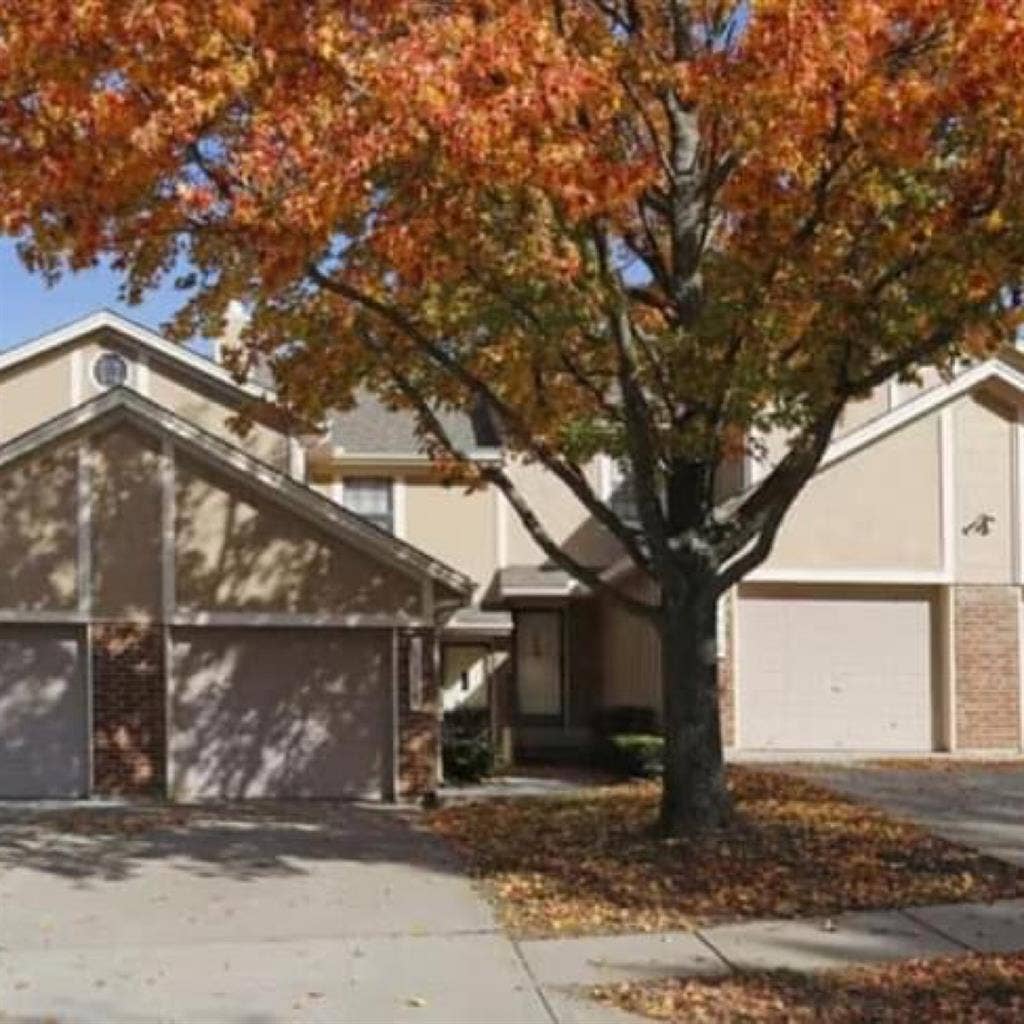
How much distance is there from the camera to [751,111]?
1103cm

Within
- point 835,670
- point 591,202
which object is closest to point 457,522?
point 835,670

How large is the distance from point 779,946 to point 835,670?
590 inches

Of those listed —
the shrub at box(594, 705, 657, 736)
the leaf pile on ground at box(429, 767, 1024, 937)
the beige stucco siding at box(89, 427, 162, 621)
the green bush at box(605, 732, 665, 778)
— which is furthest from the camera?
the shrub at box(594, 705, 657, 736)

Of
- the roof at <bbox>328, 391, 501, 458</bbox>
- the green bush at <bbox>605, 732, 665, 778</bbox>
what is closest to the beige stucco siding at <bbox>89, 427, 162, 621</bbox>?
the green bush at <bbox>605, 732, 665, 778</bbox>

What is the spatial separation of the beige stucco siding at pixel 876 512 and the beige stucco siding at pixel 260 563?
6.60 m

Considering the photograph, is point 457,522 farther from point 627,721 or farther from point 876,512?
point 876,512

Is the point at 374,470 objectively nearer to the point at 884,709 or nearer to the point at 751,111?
the point at 884,709

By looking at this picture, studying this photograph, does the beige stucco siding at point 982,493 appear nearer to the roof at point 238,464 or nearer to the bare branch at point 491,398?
the roof at point 238,464

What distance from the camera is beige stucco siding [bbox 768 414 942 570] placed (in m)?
24.0

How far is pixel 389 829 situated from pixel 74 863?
353cm

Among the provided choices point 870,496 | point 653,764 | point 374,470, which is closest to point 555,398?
point 653,764

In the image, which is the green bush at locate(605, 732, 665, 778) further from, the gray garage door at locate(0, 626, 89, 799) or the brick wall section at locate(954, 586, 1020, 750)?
the gray garage door at locate(0, 626, 89, 799)

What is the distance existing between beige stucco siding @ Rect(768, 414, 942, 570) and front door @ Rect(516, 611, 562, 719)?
6048 millimetres

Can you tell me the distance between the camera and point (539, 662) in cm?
2869
